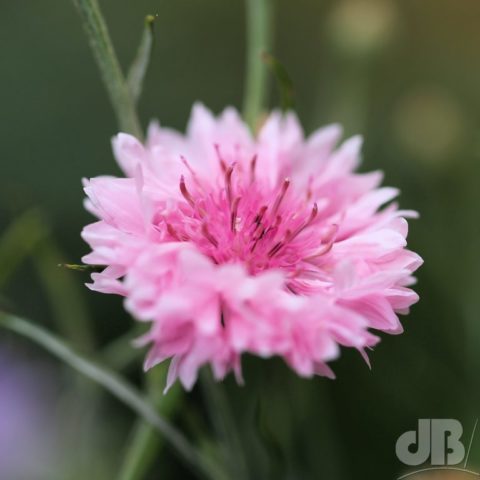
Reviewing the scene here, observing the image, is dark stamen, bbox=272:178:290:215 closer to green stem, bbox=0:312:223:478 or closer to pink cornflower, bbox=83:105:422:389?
pink cornflower, bbox=83:105:422:389

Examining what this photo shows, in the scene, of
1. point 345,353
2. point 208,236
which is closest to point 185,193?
point 208,236

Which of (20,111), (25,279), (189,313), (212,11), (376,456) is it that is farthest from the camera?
(212,11)

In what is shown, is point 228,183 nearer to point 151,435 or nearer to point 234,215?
point 234,215

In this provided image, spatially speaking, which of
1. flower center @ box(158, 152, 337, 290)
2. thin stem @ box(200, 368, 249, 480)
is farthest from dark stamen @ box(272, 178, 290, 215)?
thin stem @ box(200, 368, 249, 480)

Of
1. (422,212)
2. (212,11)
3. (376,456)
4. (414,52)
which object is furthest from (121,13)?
(376,456)

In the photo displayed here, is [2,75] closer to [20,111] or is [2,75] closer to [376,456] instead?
[20,111]

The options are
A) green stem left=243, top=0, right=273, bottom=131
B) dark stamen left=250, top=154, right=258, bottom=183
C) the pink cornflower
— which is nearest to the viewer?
Result: the pink cornflower

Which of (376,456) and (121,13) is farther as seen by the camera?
(121,13)
